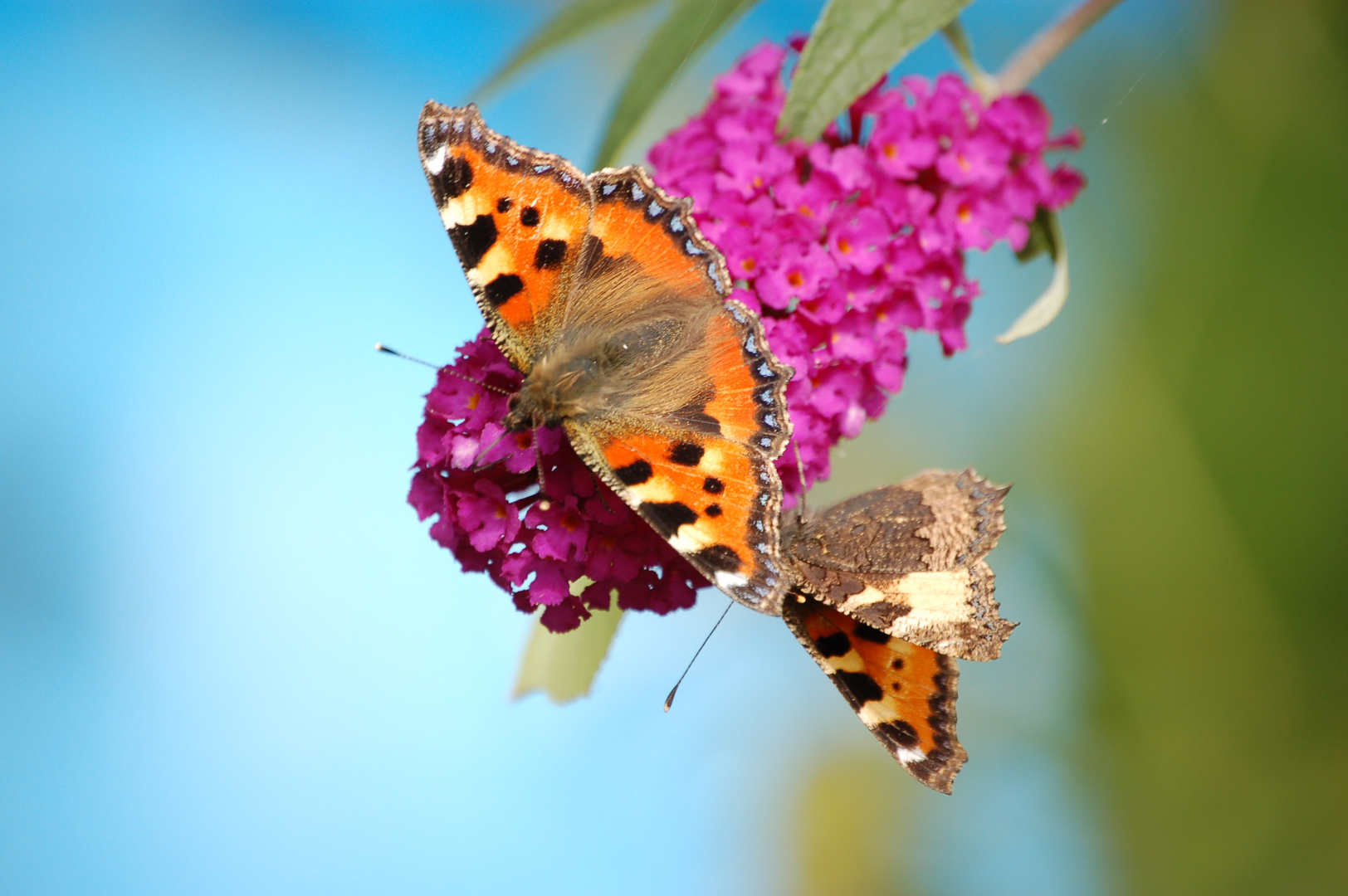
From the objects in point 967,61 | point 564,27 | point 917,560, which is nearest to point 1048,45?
point 967,61

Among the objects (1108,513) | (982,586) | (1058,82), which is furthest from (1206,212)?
(982,586)

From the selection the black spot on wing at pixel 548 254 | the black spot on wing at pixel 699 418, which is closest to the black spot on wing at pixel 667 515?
the black spot on wing at pixel 699 418

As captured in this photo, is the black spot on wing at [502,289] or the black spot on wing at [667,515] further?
the black spot on wing at [502,289]

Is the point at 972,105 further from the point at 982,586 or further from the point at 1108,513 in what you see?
the point at 1108,513

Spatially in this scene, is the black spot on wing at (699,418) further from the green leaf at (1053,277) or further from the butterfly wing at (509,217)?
the green leaf at (1053,277)

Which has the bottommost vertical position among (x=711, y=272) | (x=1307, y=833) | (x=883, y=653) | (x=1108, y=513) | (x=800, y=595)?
(x=1307, y=833)

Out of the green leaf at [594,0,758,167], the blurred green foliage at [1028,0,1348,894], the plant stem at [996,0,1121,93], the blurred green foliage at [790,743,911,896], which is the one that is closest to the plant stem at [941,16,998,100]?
the plant stem at [996,0,1121,93]
